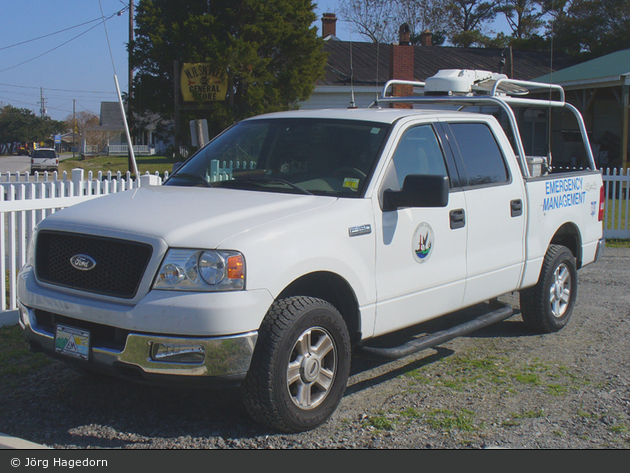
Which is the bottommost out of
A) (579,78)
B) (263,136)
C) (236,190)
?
(236,190)

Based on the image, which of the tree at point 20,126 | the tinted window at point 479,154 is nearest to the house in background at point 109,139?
the tree at point 20,126

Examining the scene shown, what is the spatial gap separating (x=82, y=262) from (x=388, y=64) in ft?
76.8

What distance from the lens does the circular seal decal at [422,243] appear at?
4648mm

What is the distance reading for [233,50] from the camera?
19453 mm

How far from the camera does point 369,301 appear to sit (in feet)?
14.2

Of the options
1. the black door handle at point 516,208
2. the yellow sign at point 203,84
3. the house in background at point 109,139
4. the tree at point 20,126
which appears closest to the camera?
the black door handle at point 516,208

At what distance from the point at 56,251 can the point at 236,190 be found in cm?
120

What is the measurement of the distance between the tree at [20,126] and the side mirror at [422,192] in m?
97.3

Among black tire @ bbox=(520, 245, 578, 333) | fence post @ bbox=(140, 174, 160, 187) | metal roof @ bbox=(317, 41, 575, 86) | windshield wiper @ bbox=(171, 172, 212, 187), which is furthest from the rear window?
black tire @ bbox=(520, 245, 578, 333)

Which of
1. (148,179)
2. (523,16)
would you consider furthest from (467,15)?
(148,179)

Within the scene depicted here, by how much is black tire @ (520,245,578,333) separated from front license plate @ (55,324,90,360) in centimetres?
397

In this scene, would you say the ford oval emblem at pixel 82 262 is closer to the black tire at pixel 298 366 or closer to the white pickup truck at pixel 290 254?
the white pickup truck at pixel 290 254

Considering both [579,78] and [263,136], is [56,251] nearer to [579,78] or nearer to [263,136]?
[263,136]

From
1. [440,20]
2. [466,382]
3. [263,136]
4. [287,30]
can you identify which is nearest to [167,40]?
[287,30]
